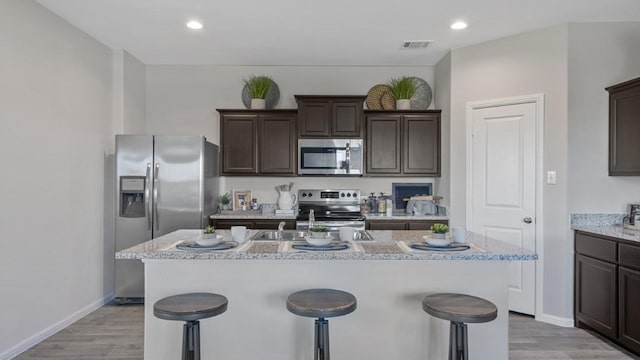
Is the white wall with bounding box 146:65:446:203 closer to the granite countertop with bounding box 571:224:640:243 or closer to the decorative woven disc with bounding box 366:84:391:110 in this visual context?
the decorative woven disc with bounding box 366:84:391:110

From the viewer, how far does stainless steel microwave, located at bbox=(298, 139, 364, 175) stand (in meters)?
4.51

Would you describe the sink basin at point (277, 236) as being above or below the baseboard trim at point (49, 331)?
above

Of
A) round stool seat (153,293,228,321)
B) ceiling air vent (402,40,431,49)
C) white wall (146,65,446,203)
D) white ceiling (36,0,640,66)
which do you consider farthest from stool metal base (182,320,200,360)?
ceiling air vent (402,40,431,49)

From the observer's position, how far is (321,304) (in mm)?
1945

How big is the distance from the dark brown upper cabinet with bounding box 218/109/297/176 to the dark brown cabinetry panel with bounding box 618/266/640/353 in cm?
319

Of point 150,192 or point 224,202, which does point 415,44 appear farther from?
point 150,192

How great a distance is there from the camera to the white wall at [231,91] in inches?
193

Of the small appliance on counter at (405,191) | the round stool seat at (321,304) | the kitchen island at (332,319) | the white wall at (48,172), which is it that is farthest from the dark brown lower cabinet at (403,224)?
the white wall at (48,172)

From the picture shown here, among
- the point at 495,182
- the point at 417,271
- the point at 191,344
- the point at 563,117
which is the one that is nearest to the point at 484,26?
the point at 563,117

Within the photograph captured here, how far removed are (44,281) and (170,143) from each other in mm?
1630

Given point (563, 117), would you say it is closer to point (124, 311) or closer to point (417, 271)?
point (417, 271)

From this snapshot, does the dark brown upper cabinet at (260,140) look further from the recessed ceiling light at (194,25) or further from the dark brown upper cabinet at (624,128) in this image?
the dark brown upper cabinet at (624,128)

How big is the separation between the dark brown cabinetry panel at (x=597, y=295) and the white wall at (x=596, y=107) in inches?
20.8

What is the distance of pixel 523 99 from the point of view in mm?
3729
